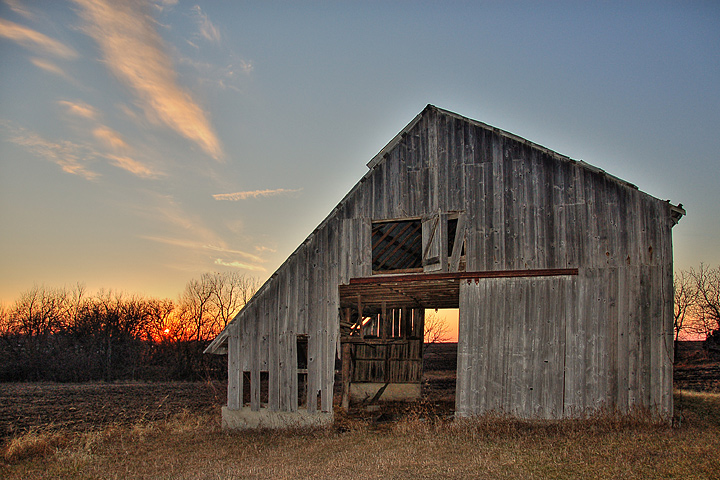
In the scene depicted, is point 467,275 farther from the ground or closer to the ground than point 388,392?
farther from the ground

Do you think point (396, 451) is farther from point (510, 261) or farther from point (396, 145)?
point (396, 145)

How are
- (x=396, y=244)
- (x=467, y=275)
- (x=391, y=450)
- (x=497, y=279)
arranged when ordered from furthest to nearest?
(x=396, y=244) → (x=467, y=275) → (x=497, y=279) → (x=391, y=450)

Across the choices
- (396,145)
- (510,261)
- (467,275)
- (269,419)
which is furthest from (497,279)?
(269,419)

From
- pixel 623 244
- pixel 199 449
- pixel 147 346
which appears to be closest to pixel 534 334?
pixel 623 244

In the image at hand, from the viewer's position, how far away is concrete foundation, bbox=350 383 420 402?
25.1 meters

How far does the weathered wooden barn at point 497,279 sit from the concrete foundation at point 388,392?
29.7ft

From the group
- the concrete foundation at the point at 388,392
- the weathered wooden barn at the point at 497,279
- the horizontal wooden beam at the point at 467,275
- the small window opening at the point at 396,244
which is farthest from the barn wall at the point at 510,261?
the concrete foundation at the point at 388,392

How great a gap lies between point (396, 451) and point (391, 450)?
0.18 metres

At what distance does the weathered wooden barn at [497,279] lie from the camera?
43.2 ft

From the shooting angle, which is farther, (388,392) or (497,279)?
(388,392)

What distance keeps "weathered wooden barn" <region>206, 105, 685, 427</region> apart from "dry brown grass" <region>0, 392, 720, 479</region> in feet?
2.52

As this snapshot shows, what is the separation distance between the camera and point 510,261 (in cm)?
1423

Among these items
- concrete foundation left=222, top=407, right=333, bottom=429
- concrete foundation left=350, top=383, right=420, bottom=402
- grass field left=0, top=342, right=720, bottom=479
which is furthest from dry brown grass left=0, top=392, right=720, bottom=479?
concrete foundation left=350, top=383, right=420, bottom=402

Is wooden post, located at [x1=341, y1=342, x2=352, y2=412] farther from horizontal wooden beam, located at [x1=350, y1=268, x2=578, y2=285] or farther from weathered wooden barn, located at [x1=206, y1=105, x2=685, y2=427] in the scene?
horizontal wooden beam, located at [x1=350, y1=268, x2=578, y2=285]
